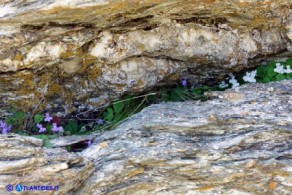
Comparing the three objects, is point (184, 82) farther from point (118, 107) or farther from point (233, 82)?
point (118, 107)

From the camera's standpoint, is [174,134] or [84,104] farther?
[84,104]

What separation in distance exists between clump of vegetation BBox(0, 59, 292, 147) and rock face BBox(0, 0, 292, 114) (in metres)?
0.11

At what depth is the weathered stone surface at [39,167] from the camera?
3.21m

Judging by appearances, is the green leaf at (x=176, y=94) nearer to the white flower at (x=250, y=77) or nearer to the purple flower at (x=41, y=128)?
the white flower at (x=250, y=77)

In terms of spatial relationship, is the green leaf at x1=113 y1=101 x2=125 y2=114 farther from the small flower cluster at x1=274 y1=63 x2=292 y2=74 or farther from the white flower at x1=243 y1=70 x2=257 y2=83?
the small flower cluster at x1=274 y1=63 x2=292 y2=74

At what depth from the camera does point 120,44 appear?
13.2ft

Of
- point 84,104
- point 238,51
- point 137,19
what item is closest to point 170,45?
point 137,19

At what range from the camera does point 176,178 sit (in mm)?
3482

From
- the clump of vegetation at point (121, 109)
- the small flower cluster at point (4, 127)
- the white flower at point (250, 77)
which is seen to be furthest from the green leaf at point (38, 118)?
the white flower at point (250, 77)

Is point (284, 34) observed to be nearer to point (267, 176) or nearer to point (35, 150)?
point (267, 176)

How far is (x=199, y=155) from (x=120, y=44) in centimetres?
128

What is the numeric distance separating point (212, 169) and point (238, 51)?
4.51 feet

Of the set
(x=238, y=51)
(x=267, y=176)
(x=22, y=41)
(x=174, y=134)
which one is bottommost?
(x=267, y=176)

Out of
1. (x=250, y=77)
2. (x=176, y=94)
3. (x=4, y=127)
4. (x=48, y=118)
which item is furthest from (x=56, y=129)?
(x=250, y=77)
